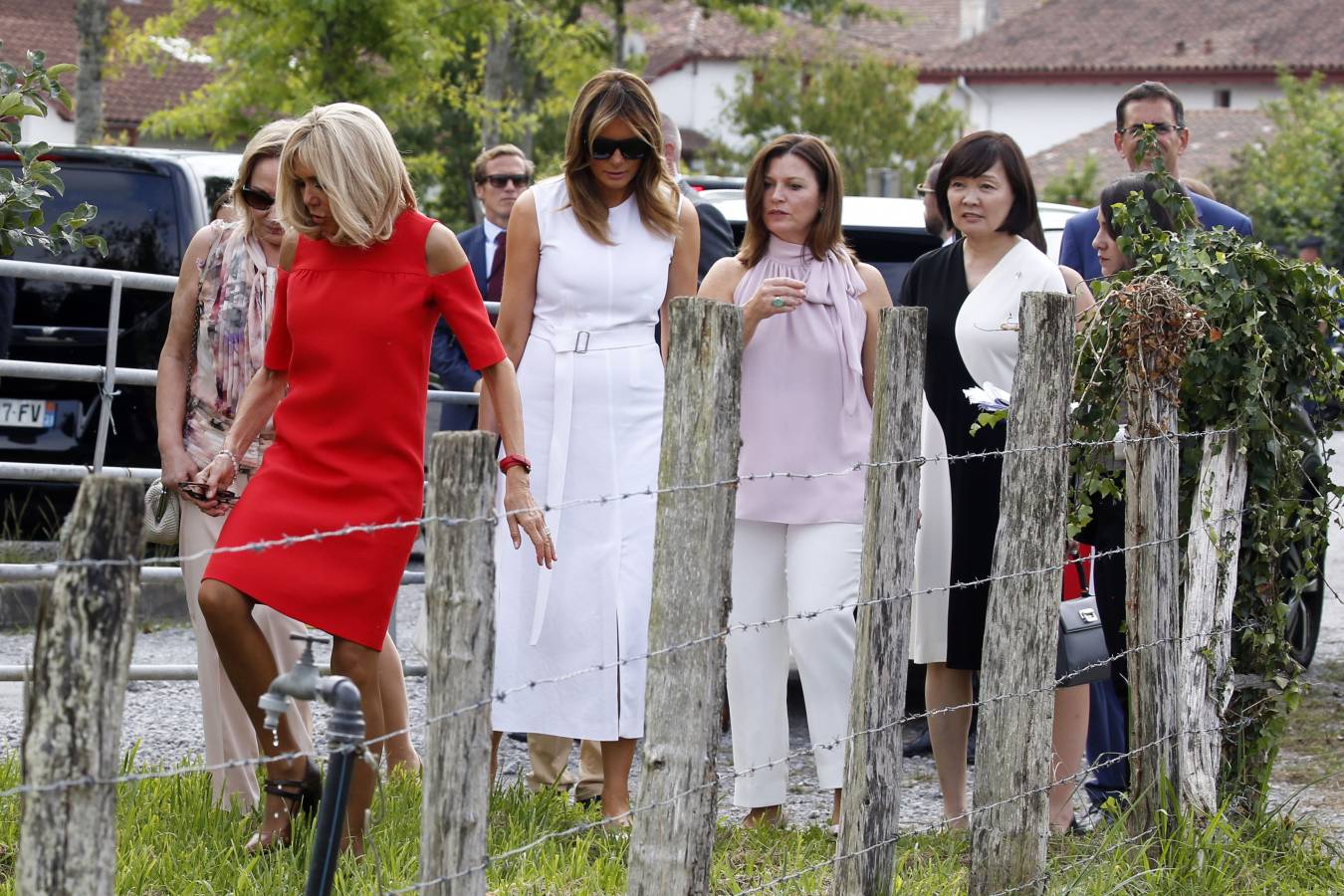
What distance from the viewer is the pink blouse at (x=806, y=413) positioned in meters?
5.48

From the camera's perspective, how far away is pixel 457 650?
3.14 metres

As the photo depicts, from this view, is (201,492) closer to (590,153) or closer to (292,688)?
(590,153)

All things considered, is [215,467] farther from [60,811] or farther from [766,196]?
[60,811]

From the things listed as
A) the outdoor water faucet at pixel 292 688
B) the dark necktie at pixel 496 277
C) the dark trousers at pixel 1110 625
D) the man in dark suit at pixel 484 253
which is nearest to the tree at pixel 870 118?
the man in dark suit at pixel 484 253

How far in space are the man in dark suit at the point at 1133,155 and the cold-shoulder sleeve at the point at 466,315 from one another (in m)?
2.61

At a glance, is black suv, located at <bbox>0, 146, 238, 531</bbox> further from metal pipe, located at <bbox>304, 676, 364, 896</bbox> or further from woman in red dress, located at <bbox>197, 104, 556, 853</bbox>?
metal pipe, located at <bbox>304, 676, 364, 896</bbox>

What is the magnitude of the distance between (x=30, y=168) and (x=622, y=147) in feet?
5.19

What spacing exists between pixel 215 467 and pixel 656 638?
1680mm

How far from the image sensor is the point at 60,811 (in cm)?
264

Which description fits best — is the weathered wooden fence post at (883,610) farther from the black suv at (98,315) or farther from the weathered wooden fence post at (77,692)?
the black suv at (98,315)

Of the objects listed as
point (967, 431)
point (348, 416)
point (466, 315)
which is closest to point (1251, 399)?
point (967, 431)

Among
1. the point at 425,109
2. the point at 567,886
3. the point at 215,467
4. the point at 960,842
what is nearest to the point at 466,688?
the point at 567,886

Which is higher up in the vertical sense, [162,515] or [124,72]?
[124,72]

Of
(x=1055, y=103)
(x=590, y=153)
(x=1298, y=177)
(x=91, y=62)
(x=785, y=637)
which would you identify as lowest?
(x=785, y=637)
